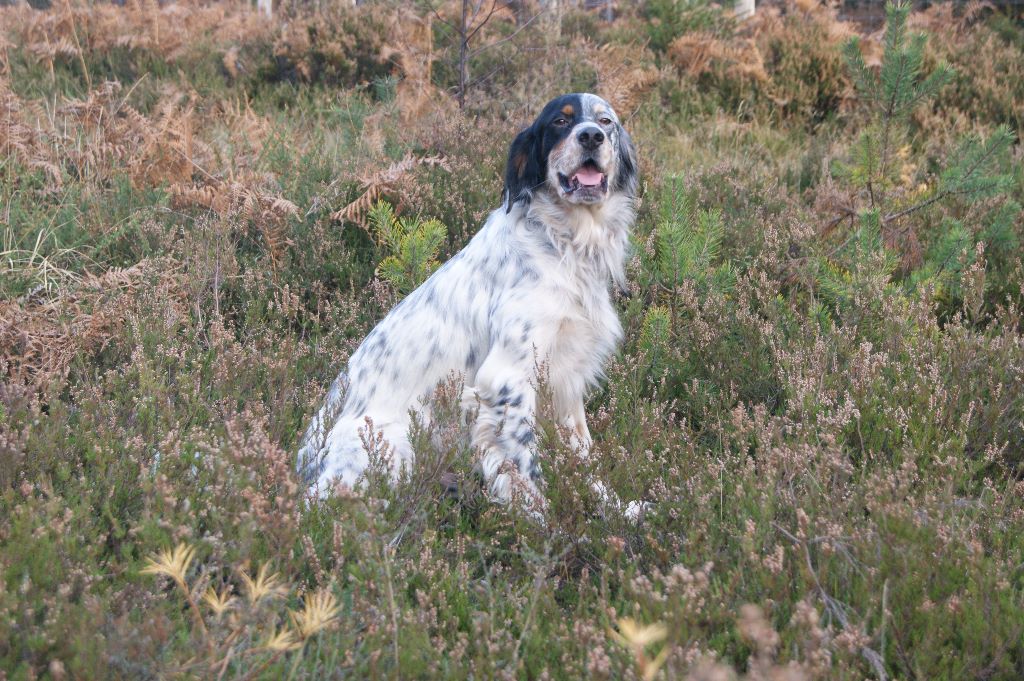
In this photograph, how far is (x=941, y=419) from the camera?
2.93m

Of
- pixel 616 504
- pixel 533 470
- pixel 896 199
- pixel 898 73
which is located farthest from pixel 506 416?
pixel 896 199

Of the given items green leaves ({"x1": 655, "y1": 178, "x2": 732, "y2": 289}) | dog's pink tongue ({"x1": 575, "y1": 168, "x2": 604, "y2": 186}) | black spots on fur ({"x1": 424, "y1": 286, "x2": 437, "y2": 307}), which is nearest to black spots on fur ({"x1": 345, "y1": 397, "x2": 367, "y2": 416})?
black spots on fur ({"x1": 424, "y1": 286, "x2": 437, "y2": 307})

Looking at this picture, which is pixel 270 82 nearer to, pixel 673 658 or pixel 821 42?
pixel 821 42

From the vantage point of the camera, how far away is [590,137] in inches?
136

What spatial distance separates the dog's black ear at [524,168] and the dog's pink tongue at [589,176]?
16 cm

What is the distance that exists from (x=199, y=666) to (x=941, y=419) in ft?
7.70

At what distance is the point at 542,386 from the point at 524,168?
1160 millimetres

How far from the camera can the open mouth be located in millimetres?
3500

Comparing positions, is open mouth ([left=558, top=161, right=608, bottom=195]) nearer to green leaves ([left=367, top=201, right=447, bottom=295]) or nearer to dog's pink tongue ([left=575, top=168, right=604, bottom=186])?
dog's pink tongue ([left=575, top=168, right=604, bottom=186])

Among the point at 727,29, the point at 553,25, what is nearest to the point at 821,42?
the point at 727,29

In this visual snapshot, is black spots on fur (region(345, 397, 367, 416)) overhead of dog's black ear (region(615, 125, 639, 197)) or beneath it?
beneath

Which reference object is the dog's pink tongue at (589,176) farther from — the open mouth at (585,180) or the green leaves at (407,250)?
the green leaves at (407,250)

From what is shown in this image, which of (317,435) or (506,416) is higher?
(317,435)

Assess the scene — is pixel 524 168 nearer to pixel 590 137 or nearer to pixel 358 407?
pixel 590 137
